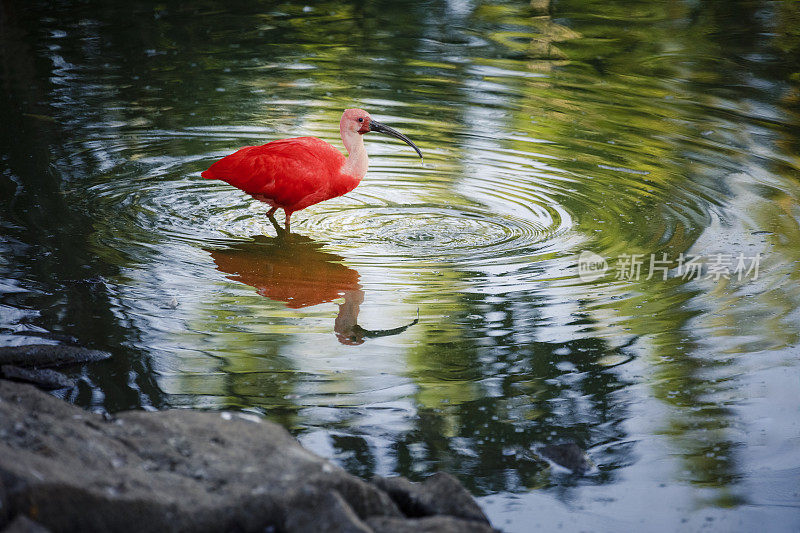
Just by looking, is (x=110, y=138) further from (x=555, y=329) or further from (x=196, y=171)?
(x=555, y=329)

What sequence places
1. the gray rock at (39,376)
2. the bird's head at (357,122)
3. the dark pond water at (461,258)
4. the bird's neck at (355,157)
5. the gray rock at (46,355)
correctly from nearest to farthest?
1. the dark pond water at (461,258)
2. the gray rock at (39,376)
3. the gray rock at (46,355)
4. the bird's neck at (355,157)
5. the bird's head at (357,122)

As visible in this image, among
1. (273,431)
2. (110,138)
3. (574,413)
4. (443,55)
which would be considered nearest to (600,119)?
(443,55)

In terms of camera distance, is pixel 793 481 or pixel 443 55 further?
pixel 443 55

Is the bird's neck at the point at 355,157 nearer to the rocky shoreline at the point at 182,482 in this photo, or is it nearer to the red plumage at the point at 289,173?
the red plumage at the point at 289,173

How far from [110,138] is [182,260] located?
323cm

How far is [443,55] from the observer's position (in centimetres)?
1263

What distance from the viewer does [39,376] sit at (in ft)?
15.4

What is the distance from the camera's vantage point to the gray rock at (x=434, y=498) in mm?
3496

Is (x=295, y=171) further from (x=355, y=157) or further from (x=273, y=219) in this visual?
(x=273, y=219)

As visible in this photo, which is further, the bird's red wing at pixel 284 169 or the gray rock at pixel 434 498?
the bird's red wing at pixel 284 169

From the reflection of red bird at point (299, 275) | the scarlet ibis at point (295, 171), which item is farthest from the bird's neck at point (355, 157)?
the reflection of red bird at point (299, 275)

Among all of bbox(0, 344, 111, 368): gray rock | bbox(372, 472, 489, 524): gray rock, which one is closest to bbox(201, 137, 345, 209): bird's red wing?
bbox(0, 344, 111, 368): gray rock

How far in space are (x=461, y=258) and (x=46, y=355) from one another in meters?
2.87

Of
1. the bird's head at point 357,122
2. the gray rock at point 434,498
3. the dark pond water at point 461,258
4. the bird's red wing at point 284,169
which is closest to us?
the gray rock at point 434,498
